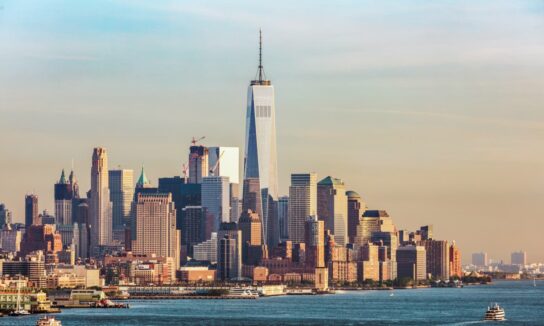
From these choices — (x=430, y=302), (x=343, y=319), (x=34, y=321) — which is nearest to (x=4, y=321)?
(x=34, y=321)

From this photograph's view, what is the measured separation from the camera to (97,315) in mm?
143625

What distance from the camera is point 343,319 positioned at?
134250 millimetres

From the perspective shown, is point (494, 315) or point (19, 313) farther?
point (19, 313)

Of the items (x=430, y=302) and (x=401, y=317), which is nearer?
(x=401, y=317)

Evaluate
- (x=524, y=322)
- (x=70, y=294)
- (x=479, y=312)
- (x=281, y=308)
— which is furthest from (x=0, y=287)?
(x=524, y=322)

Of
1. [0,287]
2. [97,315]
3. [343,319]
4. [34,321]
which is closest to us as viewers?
[34,321]

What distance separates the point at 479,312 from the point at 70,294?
171 ft

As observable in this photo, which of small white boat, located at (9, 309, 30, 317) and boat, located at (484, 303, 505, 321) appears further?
small white boat, located at (9, 309, 30, 317)

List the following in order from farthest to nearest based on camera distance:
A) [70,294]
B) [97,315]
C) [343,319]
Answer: [70,294], [97,315], [343,319]

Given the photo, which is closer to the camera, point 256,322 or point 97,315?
point 256,322

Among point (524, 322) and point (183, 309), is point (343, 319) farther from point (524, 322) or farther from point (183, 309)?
point (183, 309)

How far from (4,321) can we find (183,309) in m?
41.2

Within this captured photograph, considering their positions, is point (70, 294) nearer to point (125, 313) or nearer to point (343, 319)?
point (125, 313)

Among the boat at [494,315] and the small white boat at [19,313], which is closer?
the boat at [494,315]
